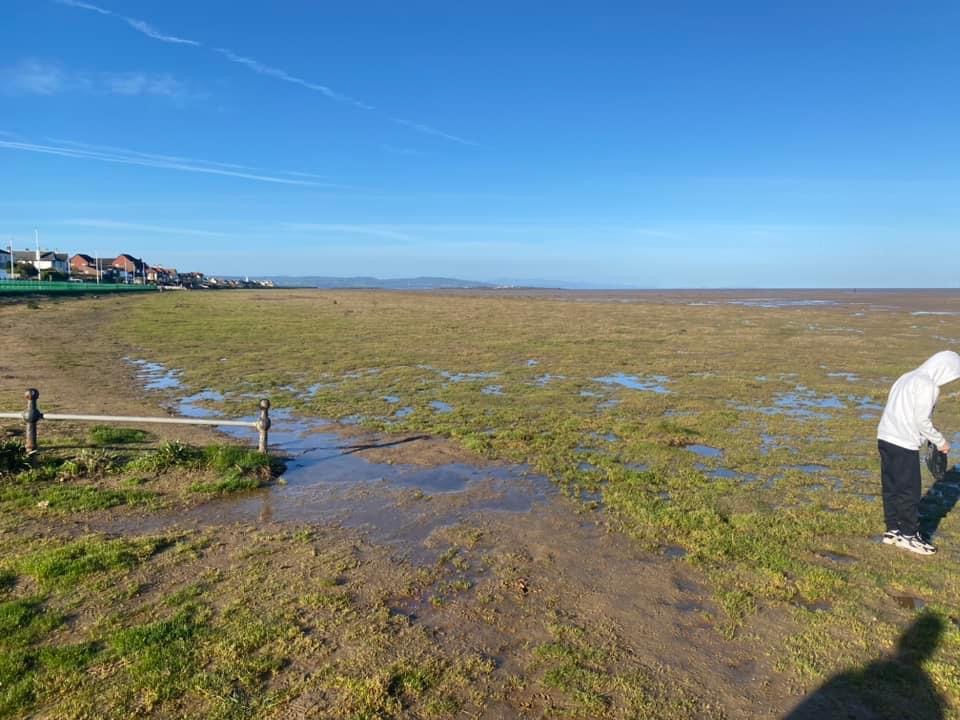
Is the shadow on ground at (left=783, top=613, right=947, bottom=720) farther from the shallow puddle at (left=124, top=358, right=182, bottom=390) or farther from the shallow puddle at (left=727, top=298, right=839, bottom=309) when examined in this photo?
the shallow puddle at (left=727, top=298, right=839, bottom=309)

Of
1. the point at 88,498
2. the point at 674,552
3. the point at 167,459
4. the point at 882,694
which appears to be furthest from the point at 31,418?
the point at 882,694

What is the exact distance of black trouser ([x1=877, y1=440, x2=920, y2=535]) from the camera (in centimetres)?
691

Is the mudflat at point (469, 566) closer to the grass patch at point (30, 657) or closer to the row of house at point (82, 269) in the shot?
the grass patch at point (30, 657)

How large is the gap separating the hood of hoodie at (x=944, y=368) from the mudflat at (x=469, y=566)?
2.15 m

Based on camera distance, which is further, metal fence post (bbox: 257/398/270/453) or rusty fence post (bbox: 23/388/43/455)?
metal fence post (bbox: 257/398/270/453)

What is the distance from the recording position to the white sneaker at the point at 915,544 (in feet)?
22.5

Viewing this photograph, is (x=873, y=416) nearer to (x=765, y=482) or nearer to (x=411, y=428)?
(x=765, y=482)

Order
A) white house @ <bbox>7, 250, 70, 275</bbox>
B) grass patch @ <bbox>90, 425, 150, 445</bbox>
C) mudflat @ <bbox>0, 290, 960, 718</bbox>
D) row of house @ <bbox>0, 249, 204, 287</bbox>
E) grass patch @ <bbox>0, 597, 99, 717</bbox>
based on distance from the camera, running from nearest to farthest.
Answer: grass patch @ <bbox>0, 597, 99, 717</bbox> → mudflat @ <bbox>0, 290, 960, 718</bbox> → grass patch @ <bbox>90, 425, 150, 445</bbox> → row of house @ <bbox>0, 249, 204, 287</bbox> → white house @ <bbox>7, 250, 70, 275</bbox>

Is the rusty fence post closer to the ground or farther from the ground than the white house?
closer to the ground

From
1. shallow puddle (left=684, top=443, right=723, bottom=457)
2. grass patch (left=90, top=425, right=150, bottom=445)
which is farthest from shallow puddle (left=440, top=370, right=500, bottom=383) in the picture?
grass patch (left=90, top=425, right=150, bottom=445)

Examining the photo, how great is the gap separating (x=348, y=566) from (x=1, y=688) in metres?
2.98

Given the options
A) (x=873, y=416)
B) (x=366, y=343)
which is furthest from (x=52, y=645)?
(x=366, y=343)

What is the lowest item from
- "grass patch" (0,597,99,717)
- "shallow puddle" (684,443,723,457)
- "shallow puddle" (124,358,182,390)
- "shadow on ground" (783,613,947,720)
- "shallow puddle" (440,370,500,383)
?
"shadow on ground" (783,613,947,720)

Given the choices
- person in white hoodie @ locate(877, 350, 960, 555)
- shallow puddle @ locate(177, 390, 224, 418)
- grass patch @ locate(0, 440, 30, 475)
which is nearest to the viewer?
person in white hoodie @ locate(877, 350, 960, 555)
